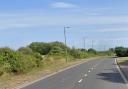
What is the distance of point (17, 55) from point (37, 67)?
43.0 feet

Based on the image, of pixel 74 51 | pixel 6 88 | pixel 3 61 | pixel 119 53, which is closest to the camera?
pixel 6 88

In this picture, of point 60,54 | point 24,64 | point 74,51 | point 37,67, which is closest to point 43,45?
Result: point 74,51

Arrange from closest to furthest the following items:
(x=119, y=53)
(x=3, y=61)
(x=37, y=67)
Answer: (x=3, y=61) → (x=37, y=67) → (x=119, y=53)

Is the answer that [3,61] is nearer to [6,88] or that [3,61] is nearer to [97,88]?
[6,88]

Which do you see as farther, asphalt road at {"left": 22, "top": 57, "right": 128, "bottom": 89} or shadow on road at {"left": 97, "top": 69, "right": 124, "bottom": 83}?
shadow on road at {"left": 97, "top": 69, "right": 124, "bottom": 83}

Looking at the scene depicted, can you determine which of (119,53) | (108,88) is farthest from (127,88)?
(119,53)

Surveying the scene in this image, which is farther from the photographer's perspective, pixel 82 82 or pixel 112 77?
pixel 112 77

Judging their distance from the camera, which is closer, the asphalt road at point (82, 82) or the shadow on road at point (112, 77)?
the asphalt road at point (82, 82)

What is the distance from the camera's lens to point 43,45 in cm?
14788

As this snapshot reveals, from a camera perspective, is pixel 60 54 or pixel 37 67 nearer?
pixel 37 67

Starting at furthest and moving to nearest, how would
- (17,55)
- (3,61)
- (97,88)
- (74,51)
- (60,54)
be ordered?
(74,51), (60,54), (17,55), (3,61), (97,88)

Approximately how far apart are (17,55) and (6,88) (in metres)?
19.6

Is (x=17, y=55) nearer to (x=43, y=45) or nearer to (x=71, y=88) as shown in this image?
(x=71, y=88)

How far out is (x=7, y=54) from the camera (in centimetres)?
4325
